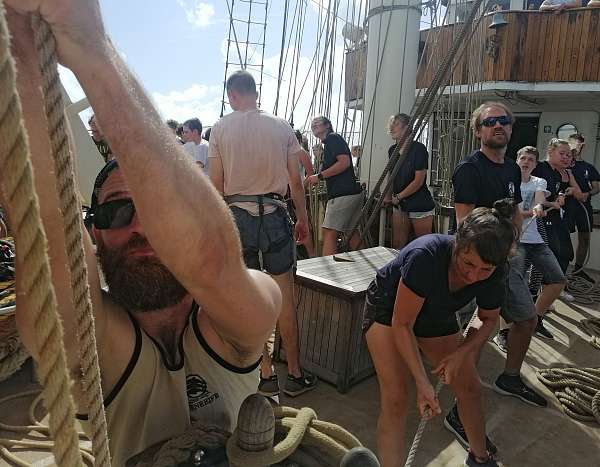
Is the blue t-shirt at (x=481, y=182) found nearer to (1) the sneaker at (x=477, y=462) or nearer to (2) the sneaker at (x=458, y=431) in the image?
(2) the sneaker at (x=458, y=431)

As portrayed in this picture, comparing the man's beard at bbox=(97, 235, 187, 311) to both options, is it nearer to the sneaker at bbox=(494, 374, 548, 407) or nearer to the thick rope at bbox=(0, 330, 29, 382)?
the thick rope at bbox=(0, 330, 29, 382)

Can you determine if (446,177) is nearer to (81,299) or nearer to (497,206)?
(497,206)

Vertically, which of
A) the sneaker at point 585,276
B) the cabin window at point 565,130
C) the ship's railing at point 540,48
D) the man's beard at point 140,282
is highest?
the ship's railing at point 540,48

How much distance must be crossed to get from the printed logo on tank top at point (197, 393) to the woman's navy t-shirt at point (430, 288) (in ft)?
3.26

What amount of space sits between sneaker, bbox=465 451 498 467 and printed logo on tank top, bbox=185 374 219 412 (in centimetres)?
163

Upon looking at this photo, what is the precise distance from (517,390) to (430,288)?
1.40m

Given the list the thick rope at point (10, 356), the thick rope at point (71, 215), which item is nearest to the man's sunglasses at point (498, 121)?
the thick rope at point (71, 215)

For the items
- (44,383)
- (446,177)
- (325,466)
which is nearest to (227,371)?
(325,466)

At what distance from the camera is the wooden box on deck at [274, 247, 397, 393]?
2.82 meters

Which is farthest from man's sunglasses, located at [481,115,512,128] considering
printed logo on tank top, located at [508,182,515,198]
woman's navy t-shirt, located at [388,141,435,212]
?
woman's navy t-shirt, located at [388,141,435,212]

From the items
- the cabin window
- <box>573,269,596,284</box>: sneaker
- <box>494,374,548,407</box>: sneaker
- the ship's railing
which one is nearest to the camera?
<box>494,374,548,407</box>: sneaker

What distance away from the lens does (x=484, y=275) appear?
1.83 metres

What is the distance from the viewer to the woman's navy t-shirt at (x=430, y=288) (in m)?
1.84

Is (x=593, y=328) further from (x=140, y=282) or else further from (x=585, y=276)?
(x=140, y=282)
